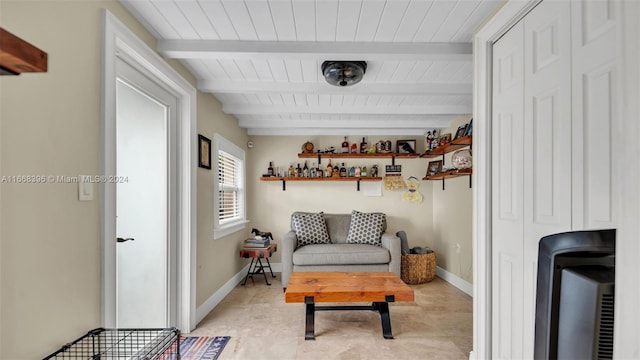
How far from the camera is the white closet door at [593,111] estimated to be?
3.80 feet

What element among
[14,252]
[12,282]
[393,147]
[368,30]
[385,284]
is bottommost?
[385,284]

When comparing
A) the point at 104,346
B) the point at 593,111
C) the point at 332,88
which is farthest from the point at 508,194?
the point at 104,346

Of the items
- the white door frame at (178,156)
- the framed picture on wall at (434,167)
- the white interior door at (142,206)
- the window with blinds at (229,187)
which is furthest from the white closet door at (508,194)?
the window with blinds at (229,187)

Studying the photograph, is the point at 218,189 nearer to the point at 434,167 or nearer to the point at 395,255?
the point at 395,255

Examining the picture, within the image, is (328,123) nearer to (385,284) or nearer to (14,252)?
(385,284)

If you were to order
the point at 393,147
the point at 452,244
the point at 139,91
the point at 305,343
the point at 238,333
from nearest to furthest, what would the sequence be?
1. the point at 139,91
2. the point at 305,343
3. the point at 238,333
4. the point at 452,244
5. the point at 393,147

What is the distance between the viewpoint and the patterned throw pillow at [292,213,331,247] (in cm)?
438

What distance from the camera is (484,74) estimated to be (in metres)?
1.95

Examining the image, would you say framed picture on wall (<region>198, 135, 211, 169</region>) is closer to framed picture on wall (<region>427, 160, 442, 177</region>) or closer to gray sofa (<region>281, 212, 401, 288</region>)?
gray sofa (<region>281, 212, 401, 288</region>)

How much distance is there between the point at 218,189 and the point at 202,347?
62.9 inches

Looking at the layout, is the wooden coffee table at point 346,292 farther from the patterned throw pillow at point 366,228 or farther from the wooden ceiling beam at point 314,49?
the wooden ceiling beam at point 314,49

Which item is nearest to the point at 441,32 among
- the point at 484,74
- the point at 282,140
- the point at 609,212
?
the point at 484,74

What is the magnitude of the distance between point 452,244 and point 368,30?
320cm

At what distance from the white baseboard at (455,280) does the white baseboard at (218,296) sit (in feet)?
9.11
